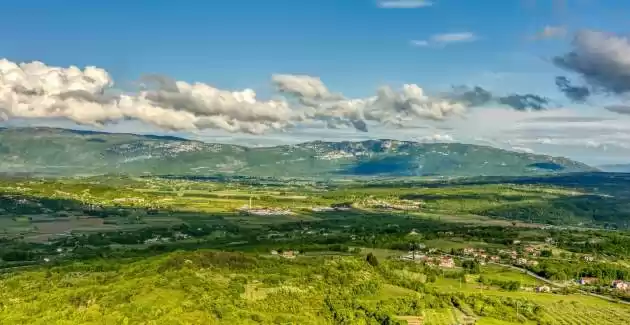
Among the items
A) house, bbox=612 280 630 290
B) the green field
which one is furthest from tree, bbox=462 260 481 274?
house, bbox=612 280 630 290

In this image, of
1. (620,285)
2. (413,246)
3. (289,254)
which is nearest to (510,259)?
(413,246)

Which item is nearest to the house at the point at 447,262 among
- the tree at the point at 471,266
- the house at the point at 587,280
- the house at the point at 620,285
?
the tree at the point at 471,266

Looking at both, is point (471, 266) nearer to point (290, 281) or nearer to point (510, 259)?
point (510, 259)

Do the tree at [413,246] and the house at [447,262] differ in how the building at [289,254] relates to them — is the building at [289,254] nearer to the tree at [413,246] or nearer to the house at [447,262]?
the tree at [413,246]

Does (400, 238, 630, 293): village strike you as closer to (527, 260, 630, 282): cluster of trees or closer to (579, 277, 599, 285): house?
(579, 277, 599, 285): house

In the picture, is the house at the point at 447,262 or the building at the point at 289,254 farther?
the house at the point at 447,262

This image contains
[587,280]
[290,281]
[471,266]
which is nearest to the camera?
[290,281]

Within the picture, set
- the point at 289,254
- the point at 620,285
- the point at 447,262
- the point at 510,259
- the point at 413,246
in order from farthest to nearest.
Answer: the point at 413,246 < the point at 510,259 < the point at 447,262 < the point at 289,254 < the point at 620,285

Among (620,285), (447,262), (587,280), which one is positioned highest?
(620,285)

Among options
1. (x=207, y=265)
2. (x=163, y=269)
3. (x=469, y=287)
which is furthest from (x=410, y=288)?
(x=163, y=269)
